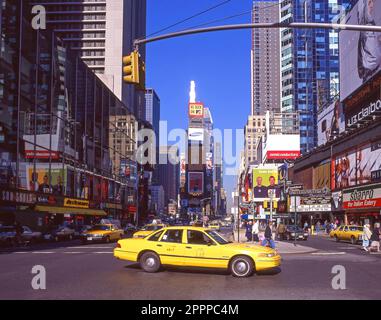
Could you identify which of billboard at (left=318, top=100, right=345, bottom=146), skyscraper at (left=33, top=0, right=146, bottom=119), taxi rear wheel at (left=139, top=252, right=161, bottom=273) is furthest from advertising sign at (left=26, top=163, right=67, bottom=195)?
skyscraper at (left=33, top=0, right=146, bottom=119)

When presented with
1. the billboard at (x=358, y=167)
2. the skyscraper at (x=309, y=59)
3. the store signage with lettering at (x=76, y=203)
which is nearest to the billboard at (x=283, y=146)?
the skyscraper at (x=309, y=59)

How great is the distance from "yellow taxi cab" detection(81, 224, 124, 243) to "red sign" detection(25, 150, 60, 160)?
1798 centimetres

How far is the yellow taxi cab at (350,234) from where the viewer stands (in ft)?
119

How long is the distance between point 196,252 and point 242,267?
1443 mm

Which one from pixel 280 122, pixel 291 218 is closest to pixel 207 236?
pixel 291 218

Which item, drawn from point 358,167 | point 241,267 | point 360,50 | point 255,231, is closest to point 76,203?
point 358,167

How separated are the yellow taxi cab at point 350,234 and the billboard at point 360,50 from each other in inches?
928

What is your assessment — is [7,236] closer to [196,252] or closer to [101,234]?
[101,234]

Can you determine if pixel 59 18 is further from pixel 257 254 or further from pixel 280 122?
pixel 257 254

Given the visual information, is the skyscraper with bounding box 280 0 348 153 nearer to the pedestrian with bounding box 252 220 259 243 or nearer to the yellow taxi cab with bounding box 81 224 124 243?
the yellow taxi cab with bounding box 81 224 124 243

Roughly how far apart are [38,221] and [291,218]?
149 feet

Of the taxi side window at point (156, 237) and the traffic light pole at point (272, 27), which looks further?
the taxi side window at point (156, 237)

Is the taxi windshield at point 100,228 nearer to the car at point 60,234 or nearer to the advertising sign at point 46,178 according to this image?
the car at point 60,234

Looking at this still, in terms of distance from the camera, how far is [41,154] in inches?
2137
